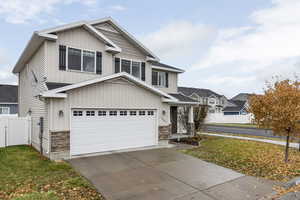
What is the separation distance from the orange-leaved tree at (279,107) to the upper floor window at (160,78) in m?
8.06

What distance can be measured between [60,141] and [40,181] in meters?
2.34

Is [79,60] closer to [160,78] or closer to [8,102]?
[160,78]

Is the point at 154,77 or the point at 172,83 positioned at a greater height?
the point at 154,77

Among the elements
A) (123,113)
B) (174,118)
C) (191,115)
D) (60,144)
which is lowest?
(60,144)

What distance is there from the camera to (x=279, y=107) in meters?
7.32

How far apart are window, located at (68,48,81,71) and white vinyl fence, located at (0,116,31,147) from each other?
4.74 meters

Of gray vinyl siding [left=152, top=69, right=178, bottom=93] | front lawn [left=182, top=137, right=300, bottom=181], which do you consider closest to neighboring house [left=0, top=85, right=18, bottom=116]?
gray vinyl siding [left=152, top=69, right=178, bottom=93]

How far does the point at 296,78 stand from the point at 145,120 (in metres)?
7.24

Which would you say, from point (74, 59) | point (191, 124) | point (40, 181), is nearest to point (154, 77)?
point (191, 124)

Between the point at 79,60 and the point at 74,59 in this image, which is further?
the point at 79,60

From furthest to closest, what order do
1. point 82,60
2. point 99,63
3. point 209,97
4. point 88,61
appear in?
point 209,97 → point 99,63 → point 88,61 → point 82,60

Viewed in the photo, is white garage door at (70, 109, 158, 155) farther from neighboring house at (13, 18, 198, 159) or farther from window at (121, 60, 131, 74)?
window at (121, 60, 131, 74)

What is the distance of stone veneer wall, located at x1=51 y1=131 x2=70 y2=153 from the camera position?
7.70 m

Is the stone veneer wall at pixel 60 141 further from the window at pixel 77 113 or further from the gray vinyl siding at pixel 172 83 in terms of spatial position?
the gray vinyl siding at pixel 172 83
